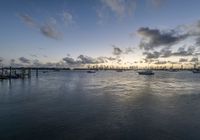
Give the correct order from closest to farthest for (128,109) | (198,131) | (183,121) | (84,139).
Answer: (84,139), (198,131), (183,121), (128,109)

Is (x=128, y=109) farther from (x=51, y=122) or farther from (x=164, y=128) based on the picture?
(x=51, y=122)

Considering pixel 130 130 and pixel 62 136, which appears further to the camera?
pixel 130 130

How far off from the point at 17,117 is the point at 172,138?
17.5m

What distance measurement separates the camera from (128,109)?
1078 inches

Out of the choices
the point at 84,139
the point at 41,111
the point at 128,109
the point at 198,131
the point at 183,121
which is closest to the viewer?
the point at 84,139

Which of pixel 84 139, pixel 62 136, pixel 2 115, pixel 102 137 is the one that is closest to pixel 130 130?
pixel 102 137

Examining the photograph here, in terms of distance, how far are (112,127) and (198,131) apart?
27.9 ft

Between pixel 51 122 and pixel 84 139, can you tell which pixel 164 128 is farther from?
pixel 51 122

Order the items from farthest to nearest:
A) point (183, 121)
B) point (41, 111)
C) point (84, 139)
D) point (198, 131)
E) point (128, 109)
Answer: point (128, 109) → point (41, 111) → point (183, 121) → point (198, 131) → point (84, 139)

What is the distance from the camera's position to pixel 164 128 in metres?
18.9

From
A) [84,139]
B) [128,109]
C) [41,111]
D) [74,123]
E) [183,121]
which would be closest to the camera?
[84,139]

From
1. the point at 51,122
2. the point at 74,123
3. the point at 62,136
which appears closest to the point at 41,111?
the point at 51,122

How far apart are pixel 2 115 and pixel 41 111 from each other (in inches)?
189

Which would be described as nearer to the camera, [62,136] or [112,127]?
[62,136]
